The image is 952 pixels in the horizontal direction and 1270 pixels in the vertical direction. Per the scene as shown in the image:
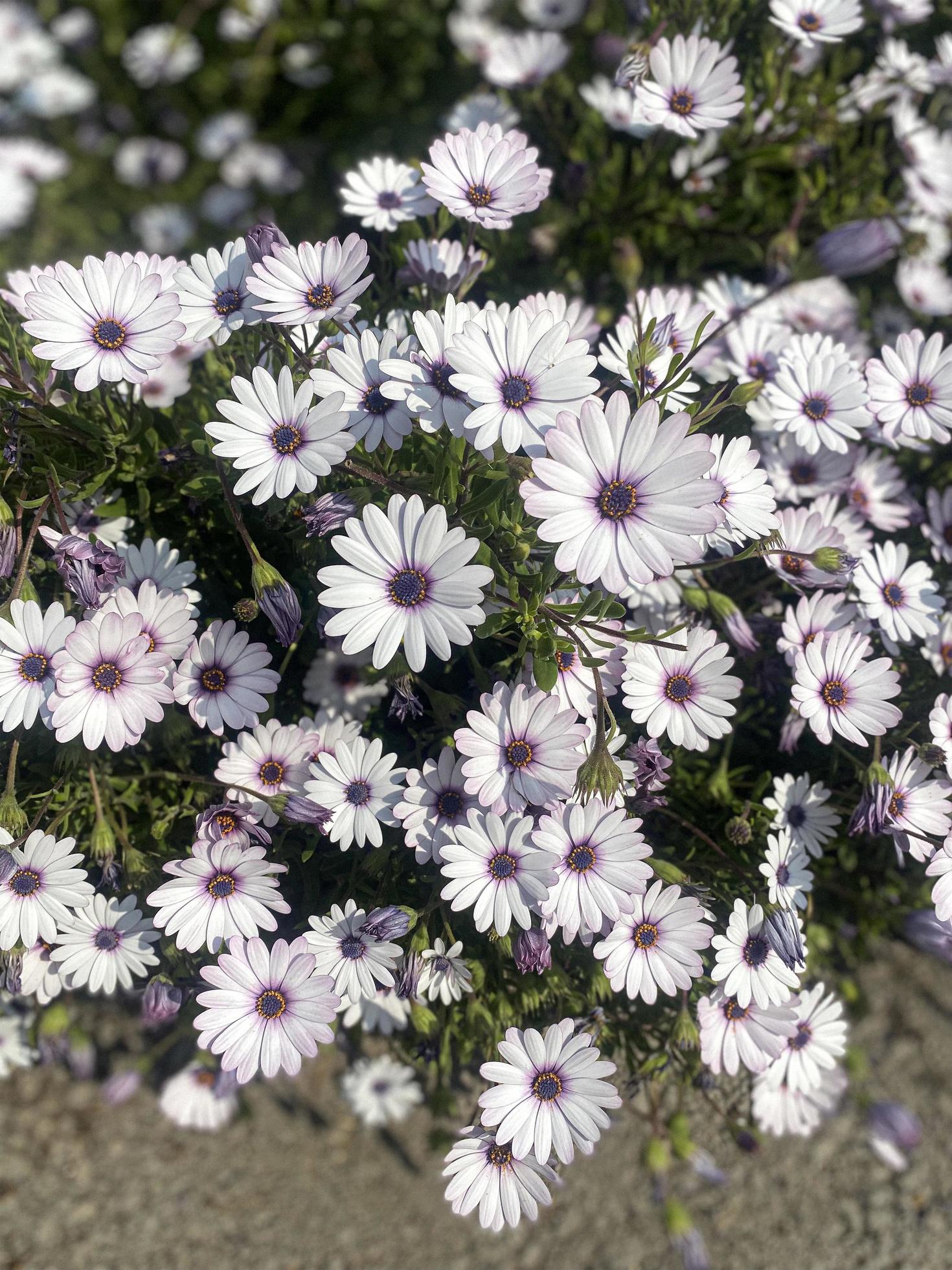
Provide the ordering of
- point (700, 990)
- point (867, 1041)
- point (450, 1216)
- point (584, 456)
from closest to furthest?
A: point (584, 456) < point (700, 990) < point (450, 1216) < point (867, 1041)

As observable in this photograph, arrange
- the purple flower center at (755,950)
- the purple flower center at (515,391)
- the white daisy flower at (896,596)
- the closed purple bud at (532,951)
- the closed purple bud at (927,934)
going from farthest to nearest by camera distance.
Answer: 1. the closed purple bud at (927,934)
2. the white daisy flower at (896,596)
3. the purple flower center at (755,950)
4. the closed purple bud at (532,951)
5. the purple flower center at (515,391)

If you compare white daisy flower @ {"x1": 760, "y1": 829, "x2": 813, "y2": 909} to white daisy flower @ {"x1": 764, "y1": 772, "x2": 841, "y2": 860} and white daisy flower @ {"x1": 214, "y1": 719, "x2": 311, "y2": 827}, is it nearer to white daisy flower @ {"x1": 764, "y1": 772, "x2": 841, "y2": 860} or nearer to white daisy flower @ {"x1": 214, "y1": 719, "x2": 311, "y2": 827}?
white daisy flower @ {"x1": 764, "y1": 772, "x2": 841, "y2": 860}

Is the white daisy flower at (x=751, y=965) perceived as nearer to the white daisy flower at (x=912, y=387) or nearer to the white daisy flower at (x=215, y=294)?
the white daisy flower at (x=912, y=387)

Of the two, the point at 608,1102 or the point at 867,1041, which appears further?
the point at 867,1041

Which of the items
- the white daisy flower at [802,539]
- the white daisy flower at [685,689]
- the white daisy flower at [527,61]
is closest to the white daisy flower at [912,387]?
the white daisy flower at [802,539]

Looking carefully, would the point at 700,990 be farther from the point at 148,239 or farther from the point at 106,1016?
the point at 148,239

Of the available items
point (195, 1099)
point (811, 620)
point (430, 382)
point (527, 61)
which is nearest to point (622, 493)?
point (430, 382)

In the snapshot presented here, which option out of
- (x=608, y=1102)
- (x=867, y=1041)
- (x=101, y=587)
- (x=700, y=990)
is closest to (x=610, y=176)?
(x=101, y=587)
